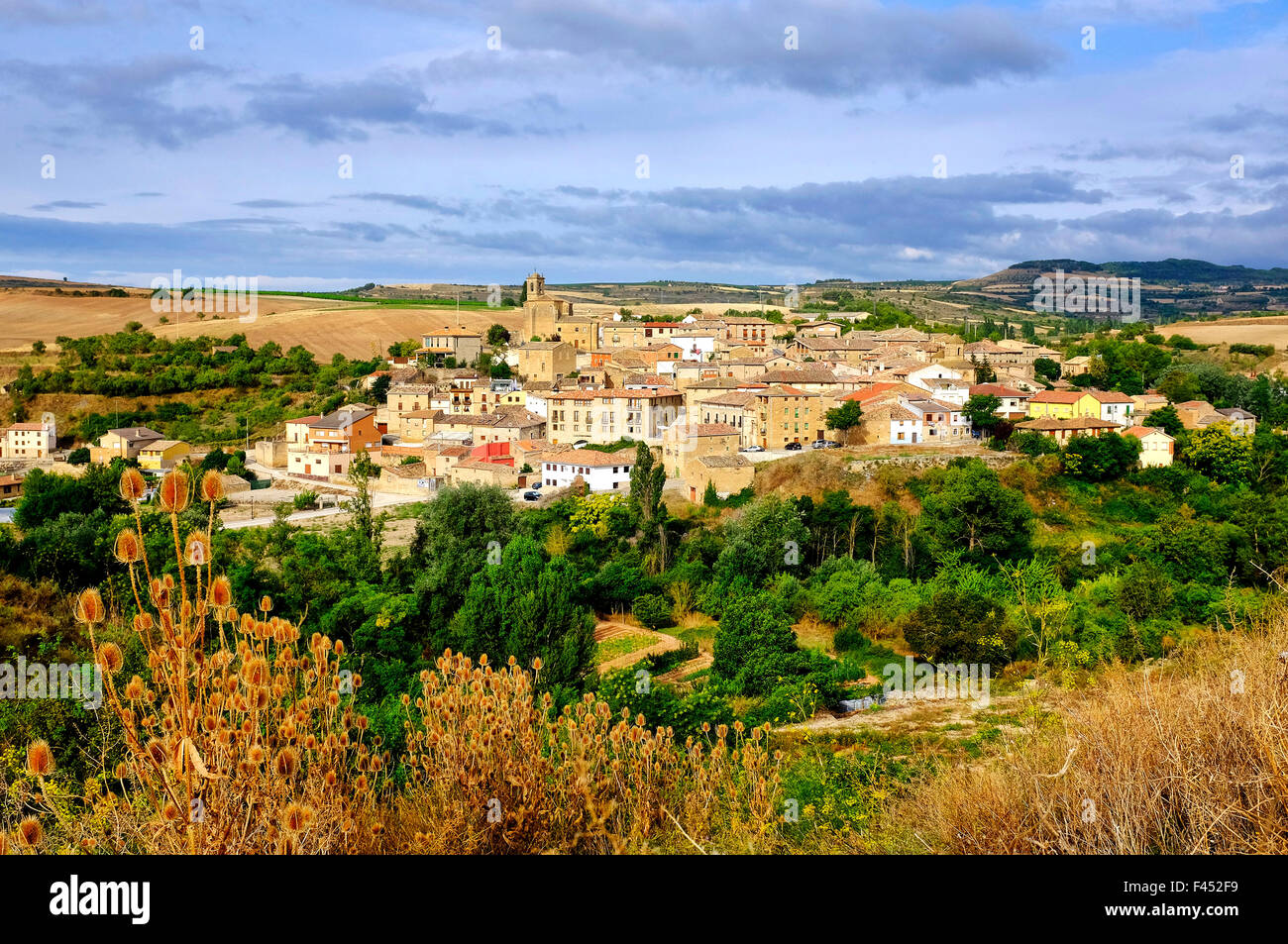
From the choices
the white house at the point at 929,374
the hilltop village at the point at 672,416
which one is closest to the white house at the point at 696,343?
the hilltop village at the point at 672,416

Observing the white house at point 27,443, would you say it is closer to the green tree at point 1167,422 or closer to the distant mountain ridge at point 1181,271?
the green tree at point 1167,422

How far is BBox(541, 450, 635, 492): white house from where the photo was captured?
109 ft

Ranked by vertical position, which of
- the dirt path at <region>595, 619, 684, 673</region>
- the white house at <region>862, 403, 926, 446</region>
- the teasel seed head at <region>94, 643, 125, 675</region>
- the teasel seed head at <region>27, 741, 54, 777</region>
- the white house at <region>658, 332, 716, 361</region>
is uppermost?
the white house at <region>658, 332, 716, 361</region>

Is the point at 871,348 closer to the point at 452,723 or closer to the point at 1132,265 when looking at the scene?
the point at 452,723

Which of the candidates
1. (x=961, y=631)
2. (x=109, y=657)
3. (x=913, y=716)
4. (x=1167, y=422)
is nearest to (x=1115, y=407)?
(x=1167, y=422)

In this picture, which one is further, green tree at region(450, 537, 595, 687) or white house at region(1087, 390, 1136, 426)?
white house at region(1087, 390, 1136, 426)

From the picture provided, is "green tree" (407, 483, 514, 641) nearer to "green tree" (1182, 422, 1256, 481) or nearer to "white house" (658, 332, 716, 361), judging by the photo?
"green tree" (1182, 422, 1256, 481)

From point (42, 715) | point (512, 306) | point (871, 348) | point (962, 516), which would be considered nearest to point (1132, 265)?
point (512, 306)

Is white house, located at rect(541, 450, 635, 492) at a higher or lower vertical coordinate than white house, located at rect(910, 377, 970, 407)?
lower
